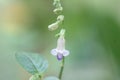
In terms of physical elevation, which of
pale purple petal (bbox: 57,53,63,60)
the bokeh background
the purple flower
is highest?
the bokeh background

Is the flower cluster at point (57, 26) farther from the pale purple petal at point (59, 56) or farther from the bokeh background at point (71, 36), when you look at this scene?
the bokeh background at point (71, 36)

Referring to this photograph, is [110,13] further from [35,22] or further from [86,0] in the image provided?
[35,22]

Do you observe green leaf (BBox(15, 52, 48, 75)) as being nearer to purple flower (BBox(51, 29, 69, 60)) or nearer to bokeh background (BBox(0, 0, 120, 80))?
purple flower (BBox(51, 29, 69, 60))

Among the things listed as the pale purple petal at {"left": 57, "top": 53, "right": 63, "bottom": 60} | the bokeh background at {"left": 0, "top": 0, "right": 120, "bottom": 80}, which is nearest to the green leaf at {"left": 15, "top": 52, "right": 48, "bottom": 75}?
the pale purple petal at {"left": 57, "top": 53, "right": 63, "bottom": 60}

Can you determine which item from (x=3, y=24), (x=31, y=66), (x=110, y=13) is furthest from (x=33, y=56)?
(x=3, y=24)

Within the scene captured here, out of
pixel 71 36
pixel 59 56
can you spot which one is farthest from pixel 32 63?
pixel 71 36
